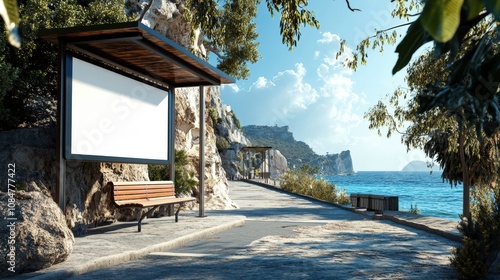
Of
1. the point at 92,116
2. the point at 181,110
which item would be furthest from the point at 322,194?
the point at 92,116

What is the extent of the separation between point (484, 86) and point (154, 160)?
33.3 ft

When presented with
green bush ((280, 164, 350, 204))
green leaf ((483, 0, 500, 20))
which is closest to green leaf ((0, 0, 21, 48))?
green leaf ((483, 0, 500, 20))

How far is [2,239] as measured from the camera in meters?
5.74

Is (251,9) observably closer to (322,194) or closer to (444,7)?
(322,194)

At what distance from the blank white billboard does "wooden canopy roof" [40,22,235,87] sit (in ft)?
1.23

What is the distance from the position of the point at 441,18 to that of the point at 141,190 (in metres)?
10.7

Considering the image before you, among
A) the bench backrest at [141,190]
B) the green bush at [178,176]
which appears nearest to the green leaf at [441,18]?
the bench backrest at [141,190]

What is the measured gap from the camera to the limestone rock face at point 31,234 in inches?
229

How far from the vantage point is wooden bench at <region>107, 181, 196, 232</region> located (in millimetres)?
9922

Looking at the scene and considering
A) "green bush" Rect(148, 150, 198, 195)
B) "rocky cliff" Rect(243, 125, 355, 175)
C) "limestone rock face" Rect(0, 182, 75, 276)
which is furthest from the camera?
"rocky cliff" Rect(243, 125, 355, 175)

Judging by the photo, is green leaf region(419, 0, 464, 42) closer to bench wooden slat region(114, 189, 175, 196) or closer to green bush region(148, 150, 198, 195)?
bench wooden slat region(114, 189, 175, 196)

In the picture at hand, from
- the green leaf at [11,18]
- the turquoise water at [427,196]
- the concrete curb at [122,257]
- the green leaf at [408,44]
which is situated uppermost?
the green leaf at [408,44]

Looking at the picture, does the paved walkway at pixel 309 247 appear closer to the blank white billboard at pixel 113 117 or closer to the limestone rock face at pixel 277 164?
the blank white billboard at pixel 113 117

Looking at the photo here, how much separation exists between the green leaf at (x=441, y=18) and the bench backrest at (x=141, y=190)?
965 cm
